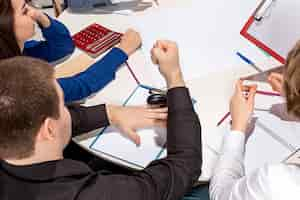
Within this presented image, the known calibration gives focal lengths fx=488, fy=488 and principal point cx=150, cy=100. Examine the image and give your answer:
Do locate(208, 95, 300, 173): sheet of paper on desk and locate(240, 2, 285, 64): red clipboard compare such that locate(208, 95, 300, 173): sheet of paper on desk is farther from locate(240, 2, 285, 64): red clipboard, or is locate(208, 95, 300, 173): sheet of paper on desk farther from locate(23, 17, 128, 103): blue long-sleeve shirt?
locate(23, 17, 128, 103): blue long-sleeve shirt

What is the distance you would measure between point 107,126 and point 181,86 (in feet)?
0.72

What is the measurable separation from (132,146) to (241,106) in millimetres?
281

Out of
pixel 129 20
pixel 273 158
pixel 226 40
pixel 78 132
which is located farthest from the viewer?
pixel 129 20

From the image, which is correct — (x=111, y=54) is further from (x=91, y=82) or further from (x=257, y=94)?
(x=257, y=94)

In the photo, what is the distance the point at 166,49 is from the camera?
50.6 inches

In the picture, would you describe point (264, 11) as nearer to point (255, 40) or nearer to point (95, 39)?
point (255, 40)

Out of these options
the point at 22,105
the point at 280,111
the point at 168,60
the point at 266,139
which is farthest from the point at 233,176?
the point at 22,105

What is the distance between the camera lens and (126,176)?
3.35ft

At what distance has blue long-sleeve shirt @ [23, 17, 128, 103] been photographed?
4.35ft

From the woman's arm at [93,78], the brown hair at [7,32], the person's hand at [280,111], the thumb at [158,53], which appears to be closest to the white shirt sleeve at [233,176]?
the person's hand at [280,111]

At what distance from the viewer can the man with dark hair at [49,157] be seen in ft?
3.03

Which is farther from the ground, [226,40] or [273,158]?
[226,40]

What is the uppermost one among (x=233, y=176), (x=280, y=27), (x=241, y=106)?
(x=280, y=27)

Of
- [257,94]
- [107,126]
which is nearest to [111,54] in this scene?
[107,126]
